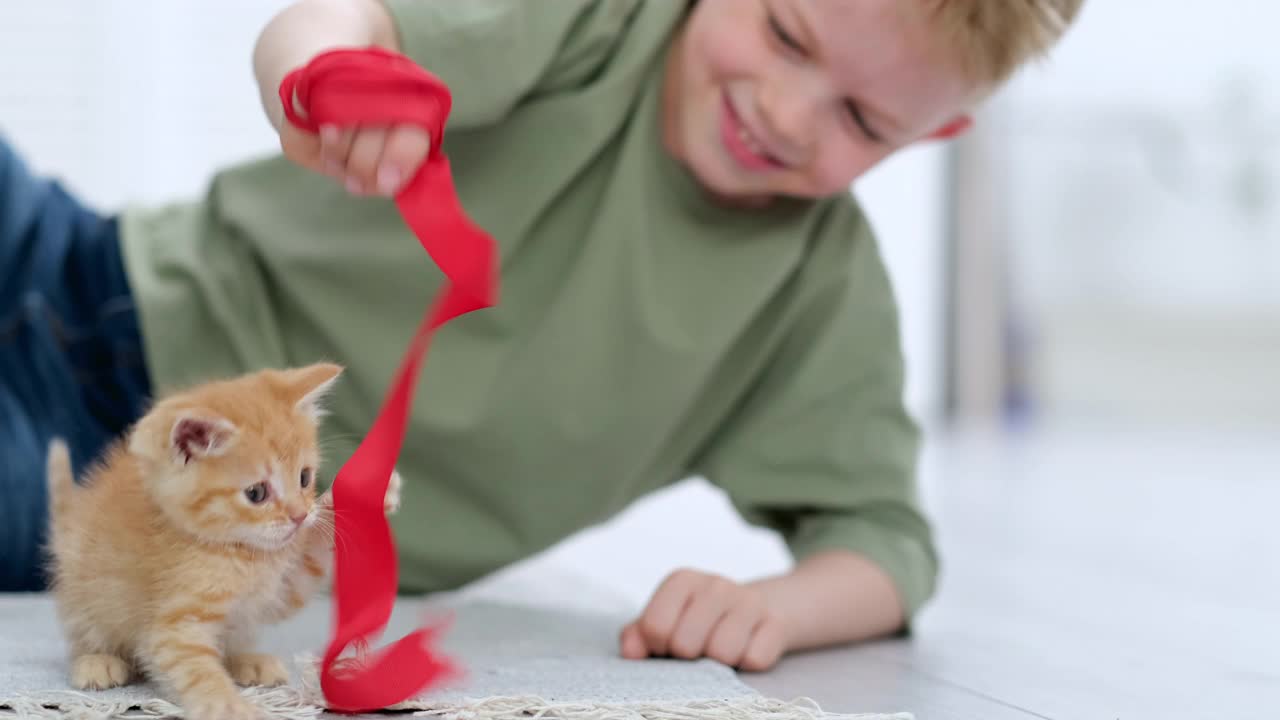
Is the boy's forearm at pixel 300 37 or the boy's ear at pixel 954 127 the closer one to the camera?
the boy's forearm at pixel 300 37

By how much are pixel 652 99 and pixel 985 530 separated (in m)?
0.81

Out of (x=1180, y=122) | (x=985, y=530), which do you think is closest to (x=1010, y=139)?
(x=1180, y=122)

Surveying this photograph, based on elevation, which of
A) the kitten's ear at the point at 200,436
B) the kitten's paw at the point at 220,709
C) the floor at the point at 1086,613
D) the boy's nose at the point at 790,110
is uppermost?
the boy's nose at the point at 790,110

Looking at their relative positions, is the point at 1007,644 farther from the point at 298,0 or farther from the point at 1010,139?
the point at 1010,139

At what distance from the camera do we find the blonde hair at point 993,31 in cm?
96

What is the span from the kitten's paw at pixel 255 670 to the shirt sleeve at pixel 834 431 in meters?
Answer: 0.50

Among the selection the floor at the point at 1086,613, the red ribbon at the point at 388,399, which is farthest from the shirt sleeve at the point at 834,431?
the red ribbon at the point at 388,399

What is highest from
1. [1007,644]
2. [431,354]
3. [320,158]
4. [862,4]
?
[862,4]

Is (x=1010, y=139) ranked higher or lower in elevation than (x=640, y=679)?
higher

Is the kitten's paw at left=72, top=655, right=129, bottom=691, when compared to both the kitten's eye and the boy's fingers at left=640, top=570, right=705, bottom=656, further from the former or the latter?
the boy's fingers at left=640, top=570, right=705, bottom=656

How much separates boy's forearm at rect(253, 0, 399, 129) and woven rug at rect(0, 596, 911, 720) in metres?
0.32

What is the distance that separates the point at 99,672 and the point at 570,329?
1.70ft

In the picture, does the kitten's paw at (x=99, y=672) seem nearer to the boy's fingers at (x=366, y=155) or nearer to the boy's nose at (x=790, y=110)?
the boy's fingers at (x=366, y=155)

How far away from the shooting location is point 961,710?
72cm
